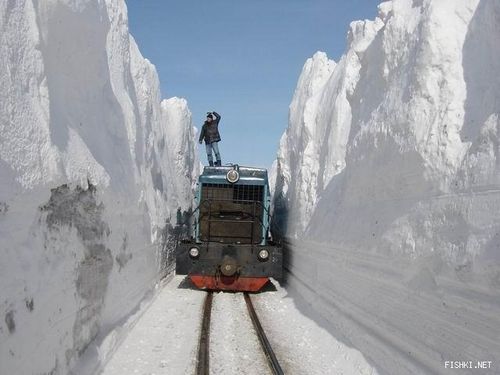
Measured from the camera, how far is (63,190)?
482cm

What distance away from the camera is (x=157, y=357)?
5.79m

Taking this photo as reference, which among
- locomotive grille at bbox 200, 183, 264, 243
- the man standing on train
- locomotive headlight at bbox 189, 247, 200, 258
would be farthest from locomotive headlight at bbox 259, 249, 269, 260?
the man standing on train

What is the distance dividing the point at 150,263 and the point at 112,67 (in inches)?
170

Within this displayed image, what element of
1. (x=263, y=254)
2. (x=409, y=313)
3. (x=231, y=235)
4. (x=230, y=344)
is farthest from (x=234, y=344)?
(x=231, y=235)

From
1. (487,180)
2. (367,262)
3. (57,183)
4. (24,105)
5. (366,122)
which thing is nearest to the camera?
(487,180)

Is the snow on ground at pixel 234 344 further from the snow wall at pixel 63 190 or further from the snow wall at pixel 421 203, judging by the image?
the snow wall at pixel 63 190

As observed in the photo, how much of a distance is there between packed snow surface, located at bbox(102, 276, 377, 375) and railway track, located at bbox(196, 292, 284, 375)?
0.08 m

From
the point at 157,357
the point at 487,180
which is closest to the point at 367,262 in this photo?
the point at 487,180

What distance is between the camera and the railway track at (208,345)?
5.33 m

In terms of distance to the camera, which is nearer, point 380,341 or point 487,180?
point 487,180

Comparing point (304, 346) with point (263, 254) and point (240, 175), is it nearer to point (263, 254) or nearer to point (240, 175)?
point (263, 254)

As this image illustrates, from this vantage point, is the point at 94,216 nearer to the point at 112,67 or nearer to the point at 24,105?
the point at 24,105

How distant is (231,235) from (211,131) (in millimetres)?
4174

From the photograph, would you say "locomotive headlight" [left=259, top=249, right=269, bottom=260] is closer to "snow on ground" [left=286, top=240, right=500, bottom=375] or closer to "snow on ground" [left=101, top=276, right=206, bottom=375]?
"snow on ground" [left=101, top=276, right=206, bottom=375]
